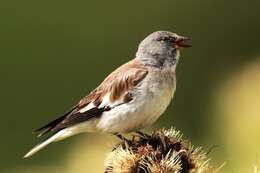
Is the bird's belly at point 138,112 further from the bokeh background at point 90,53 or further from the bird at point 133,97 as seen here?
the bokeh background at point 90,53

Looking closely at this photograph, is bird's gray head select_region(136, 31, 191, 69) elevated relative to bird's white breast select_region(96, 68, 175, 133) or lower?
elevated

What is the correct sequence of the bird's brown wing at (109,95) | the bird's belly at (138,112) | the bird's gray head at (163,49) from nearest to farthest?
1. the bird's belly at (138,112)
2. the bird's brown wing at (109,95)
3. the bird's gray head at (163,49)

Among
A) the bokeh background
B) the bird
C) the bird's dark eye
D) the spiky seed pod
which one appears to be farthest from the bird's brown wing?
the bokeh background

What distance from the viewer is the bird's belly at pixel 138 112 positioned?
20.4 ft

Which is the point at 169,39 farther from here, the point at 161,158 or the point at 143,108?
the point at 161,158

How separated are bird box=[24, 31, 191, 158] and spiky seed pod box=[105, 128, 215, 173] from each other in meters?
0.75

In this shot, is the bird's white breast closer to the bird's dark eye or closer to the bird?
the bird

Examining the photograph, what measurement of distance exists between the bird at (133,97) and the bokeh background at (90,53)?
387 cm

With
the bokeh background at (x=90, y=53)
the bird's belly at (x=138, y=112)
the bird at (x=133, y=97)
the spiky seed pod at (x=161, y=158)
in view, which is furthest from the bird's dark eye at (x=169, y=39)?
the bokeh background at (x=90, y=53)

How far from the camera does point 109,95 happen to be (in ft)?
21.1

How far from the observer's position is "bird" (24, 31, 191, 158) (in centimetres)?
627

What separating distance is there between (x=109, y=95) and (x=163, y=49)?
0.46 metres

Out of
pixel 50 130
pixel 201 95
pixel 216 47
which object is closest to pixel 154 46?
pixel 50 130

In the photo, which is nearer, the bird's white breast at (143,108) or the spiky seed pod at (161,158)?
the spiky seed pod at (161,158)
